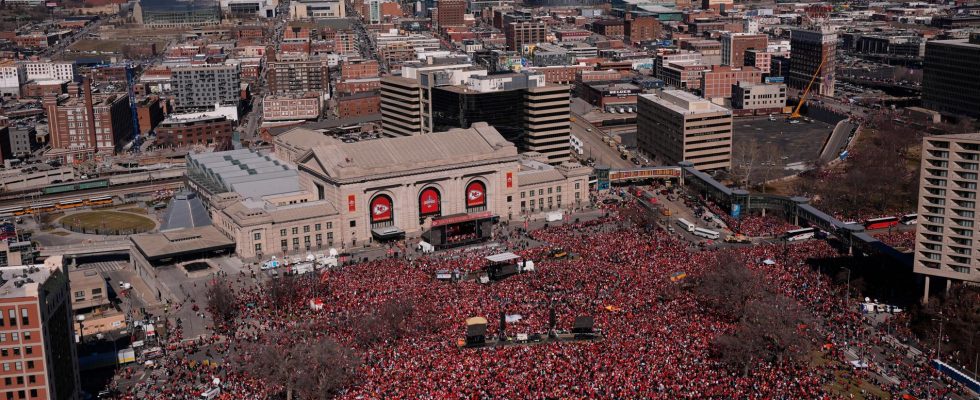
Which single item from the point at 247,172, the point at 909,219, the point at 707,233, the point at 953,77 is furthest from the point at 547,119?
the point at 953,77

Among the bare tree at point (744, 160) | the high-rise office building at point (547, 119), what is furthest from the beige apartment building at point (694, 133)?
the high-rise office building at point (547, 119)

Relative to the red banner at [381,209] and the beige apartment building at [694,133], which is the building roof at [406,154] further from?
the beige apartment building at [694,133]

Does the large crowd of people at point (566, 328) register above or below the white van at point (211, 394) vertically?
above

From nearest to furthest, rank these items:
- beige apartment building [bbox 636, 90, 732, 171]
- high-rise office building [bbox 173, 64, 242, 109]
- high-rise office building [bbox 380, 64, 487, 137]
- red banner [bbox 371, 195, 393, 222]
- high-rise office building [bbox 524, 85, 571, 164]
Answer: red banner [bbox 371, 195, 393, 222], beige apartment building [bbox 636, 90, 732, 171], high-rise office building [bbox 524, 85, 571, 164], high-rise office building [bbox 380, 64, 487, 137], high-rise office building [bbox 173, 64, 242, 109]

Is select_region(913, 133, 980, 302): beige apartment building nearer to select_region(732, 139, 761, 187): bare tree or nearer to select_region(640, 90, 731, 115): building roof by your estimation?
select_region(732, 139, 761, 187): bare tree

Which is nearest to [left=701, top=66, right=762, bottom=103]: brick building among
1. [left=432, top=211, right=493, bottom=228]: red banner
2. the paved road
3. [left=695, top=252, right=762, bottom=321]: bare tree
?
the paved road

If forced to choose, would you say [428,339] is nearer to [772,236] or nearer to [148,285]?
[148,285]
